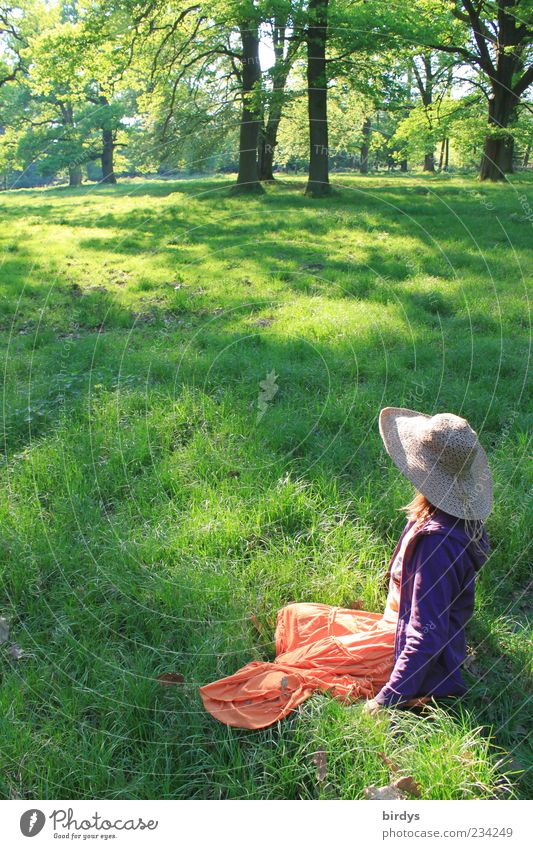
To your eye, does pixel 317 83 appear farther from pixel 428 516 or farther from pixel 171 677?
pixel 171 677

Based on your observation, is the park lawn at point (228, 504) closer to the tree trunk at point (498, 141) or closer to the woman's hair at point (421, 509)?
the woman's hair at point (421, 509)

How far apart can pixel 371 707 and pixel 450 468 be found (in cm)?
120

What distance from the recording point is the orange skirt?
9.47 ft

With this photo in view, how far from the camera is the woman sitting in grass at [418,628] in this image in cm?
271

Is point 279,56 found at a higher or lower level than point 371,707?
higher

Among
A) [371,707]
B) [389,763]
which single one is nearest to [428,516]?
[371,707]

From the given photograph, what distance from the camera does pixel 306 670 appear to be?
10.0 feet

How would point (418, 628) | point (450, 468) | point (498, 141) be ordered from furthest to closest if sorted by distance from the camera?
point (498, 141), point (450, 468), point (418, 628)

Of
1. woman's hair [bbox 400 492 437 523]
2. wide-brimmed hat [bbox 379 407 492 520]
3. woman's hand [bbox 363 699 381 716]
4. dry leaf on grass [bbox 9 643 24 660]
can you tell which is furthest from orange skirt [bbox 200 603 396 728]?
dry leaf on grass [bbox 9 643 24 660]

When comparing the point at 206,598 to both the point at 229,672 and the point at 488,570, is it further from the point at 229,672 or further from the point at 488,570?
the point at 488,570

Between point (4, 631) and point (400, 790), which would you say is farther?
point (4, 631)

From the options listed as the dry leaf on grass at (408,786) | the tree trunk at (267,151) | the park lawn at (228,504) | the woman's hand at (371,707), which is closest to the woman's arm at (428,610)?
the woman's hand at (371,707)

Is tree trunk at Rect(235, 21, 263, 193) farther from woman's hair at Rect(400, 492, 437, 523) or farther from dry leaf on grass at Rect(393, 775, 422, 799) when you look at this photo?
dry leaf on grass at Rect(393, 775, 422, 799)

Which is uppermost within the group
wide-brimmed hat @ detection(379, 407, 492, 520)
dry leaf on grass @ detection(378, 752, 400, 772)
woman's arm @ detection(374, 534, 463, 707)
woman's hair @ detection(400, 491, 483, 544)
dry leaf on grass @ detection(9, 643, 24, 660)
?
wide-brimmed hat @ detection(379, 407, 492, 520)
